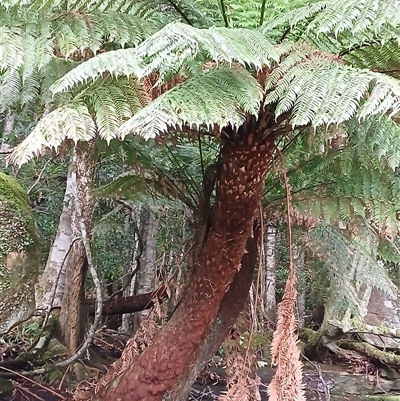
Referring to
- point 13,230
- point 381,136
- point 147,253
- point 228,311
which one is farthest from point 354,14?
point 147,253

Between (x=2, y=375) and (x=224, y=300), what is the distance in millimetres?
1133

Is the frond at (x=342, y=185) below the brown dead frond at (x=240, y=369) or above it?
above

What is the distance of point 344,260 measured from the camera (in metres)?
2.37

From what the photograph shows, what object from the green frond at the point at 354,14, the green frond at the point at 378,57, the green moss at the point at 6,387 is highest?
the green frond at the point at 378,57

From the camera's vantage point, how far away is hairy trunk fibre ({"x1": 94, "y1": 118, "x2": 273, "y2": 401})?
1.36 metres

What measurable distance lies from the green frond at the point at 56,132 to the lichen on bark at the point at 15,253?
0.73m

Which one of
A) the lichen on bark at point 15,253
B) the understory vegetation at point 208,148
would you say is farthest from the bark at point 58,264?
the lichen on bark at point 15,253

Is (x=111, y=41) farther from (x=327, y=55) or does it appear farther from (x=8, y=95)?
(x=327, y=55)

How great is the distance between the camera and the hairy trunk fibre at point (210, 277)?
1358mm

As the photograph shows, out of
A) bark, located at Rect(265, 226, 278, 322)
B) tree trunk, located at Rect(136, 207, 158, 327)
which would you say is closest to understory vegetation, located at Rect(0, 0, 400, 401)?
tree trunk, located at Rect(136, 207, 158, 327)

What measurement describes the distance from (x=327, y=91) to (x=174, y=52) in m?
0.33

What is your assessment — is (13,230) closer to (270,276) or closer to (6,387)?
(6,387)

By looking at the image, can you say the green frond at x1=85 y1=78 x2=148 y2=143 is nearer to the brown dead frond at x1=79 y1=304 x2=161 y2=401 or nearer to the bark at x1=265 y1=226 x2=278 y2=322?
the brown dead frond at x1=79 y1=304 x2=161 y2=401

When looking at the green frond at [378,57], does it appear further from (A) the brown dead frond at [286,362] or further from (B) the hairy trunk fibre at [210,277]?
(A) the brown dead frond at [286,362]
